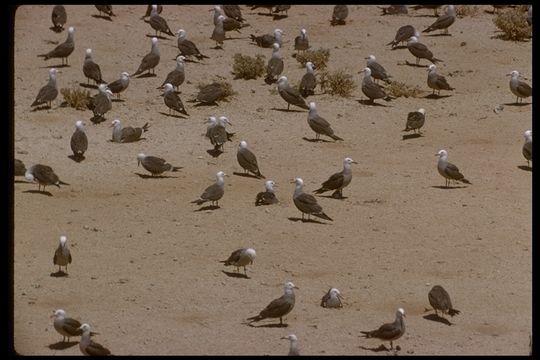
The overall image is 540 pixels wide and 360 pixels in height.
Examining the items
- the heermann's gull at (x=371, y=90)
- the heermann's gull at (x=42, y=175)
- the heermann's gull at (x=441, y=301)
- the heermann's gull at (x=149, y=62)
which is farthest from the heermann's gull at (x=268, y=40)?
the heermann's gull at (x=441, y=301)

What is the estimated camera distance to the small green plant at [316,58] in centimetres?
2622

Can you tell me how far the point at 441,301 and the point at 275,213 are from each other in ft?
14.4

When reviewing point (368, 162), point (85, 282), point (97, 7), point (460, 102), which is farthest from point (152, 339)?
point (97, 7)

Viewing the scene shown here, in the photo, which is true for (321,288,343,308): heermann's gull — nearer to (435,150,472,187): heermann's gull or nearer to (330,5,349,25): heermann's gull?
(435,150,472,187): heermann's gull

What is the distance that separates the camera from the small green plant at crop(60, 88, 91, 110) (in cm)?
2350

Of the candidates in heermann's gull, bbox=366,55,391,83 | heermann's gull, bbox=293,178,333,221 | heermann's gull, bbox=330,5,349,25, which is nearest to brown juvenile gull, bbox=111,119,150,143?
heermann's gull, bbox=293,178,333,221

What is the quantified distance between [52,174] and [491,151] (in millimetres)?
7616

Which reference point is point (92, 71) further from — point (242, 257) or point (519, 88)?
point (242, 257)

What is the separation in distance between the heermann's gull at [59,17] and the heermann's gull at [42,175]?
29.0 ft

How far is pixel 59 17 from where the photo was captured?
27672 millimetres

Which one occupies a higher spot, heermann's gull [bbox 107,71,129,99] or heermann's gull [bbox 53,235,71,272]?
heermann's gull [bbox 53,235,71,272]

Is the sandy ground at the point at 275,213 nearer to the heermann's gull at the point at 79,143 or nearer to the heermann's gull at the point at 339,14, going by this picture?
the heermann's gull at the point at 79,143

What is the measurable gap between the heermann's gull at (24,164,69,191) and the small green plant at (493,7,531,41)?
12.5 meters

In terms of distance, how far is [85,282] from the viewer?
15.9 meters
